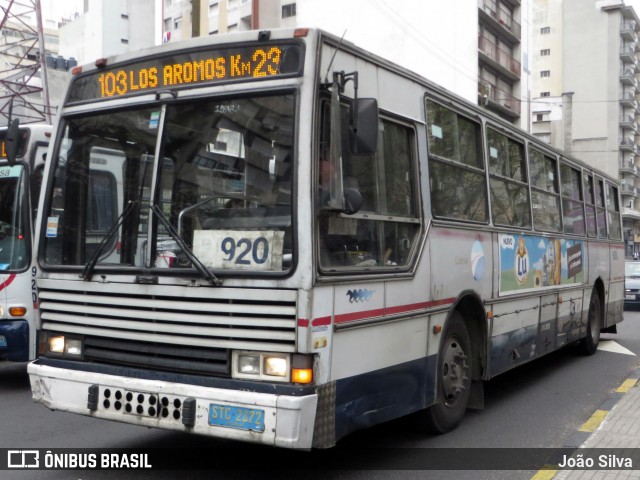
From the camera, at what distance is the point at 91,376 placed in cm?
502

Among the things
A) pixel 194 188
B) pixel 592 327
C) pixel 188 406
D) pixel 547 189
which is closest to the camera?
pixel 188 406

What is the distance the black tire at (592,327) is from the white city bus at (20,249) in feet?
26.1

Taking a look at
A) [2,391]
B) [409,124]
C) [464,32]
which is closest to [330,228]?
[409,124]

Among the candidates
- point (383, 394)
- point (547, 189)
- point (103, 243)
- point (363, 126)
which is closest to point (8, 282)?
point (103, 243)

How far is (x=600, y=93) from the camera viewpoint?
6931 centimetres

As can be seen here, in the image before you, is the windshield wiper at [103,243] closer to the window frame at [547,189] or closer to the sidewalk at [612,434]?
the sidewalk at [612,434]

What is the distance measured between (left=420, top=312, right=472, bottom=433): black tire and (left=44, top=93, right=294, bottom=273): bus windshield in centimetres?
229

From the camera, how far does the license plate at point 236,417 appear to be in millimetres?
4398

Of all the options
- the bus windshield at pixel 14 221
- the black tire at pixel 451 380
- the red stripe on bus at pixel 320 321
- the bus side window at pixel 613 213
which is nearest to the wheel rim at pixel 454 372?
the black tire at pixel 451 380

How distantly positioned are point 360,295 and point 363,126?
3.71 feet

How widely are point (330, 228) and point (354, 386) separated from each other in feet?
3.53

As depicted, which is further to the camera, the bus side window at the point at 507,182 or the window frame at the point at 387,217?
the bus side window at the point at 507,182

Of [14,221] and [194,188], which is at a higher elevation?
[194,188]

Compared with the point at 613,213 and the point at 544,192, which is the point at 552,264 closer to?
the point at 544,192
